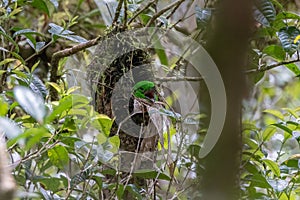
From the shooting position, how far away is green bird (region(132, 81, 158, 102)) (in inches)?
43.6

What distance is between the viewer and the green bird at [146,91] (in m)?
1.11

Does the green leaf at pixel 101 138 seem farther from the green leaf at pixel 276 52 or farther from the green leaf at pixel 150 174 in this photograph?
the green leaf at pixel 276 52

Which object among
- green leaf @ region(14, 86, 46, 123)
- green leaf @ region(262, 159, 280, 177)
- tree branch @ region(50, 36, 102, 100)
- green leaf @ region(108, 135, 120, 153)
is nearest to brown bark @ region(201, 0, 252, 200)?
green leaf @ region(14, 86, 46, 123)

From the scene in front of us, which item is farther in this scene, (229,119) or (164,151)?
(164,151)

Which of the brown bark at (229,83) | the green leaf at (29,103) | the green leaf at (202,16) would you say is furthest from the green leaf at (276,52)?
the brown bark at (229,83)

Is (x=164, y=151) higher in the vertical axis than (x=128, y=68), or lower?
lower

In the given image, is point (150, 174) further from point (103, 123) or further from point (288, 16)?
point (288, 16)

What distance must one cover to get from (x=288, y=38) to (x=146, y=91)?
34 centimetres

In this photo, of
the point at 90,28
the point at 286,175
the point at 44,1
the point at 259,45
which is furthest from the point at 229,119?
the point at 90,28

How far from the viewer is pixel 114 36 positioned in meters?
1.21

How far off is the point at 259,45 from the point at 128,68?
48cm

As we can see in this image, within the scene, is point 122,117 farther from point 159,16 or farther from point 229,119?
point 229,119

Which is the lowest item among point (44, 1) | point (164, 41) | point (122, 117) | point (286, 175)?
point (286, 175)

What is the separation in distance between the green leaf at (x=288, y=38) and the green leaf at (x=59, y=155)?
1.74 feet
